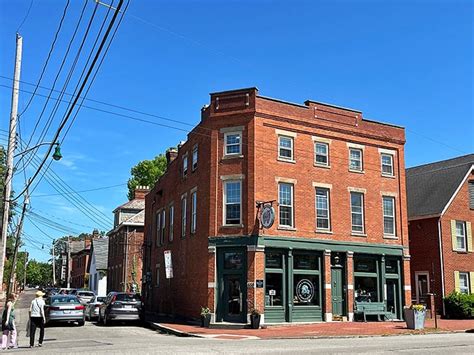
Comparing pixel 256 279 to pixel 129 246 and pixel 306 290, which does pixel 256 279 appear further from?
pixel 129 246

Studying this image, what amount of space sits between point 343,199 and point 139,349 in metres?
15.6

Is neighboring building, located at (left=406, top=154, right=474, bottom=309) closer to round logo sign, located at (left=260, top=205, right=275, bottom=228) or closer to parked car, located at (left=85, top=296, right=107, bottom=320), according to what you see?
round logo sign, located at (left=260, top=205, right=275, bottom=228)

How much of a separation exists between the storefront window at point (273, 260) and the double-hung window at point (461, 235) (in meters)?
13.9

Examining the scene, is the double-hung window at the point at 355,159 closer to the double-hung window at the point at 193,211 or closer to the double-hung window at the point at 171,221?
the double-hung window at the point at 193,211

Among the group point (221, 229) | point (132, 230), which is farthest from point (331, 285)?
point (132, 230)

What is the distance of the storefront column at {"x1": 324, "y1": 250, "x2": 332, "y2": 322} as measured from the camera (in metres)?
25.6

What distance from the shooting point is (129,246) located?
156 ft

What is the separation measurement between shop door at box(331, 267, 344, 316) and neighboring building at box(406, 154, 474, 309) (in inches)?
315

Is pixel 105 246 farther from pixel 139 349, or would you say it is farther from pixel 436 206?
pixel 139 349

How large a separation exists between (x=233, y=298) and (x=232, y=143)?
7357mm

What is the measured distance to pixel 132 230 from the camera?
48.3 meters

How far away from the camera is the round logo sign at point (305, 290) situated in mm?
25234

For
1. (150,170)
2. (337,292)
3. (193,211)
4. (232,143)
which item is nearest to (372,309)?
(337,292)

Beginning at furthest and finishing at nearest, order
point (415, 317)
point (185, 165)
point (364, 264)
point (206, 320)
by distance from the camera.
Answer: point (185, 165) < point (364, 264) < point (206, 320) < point (415, 317)
